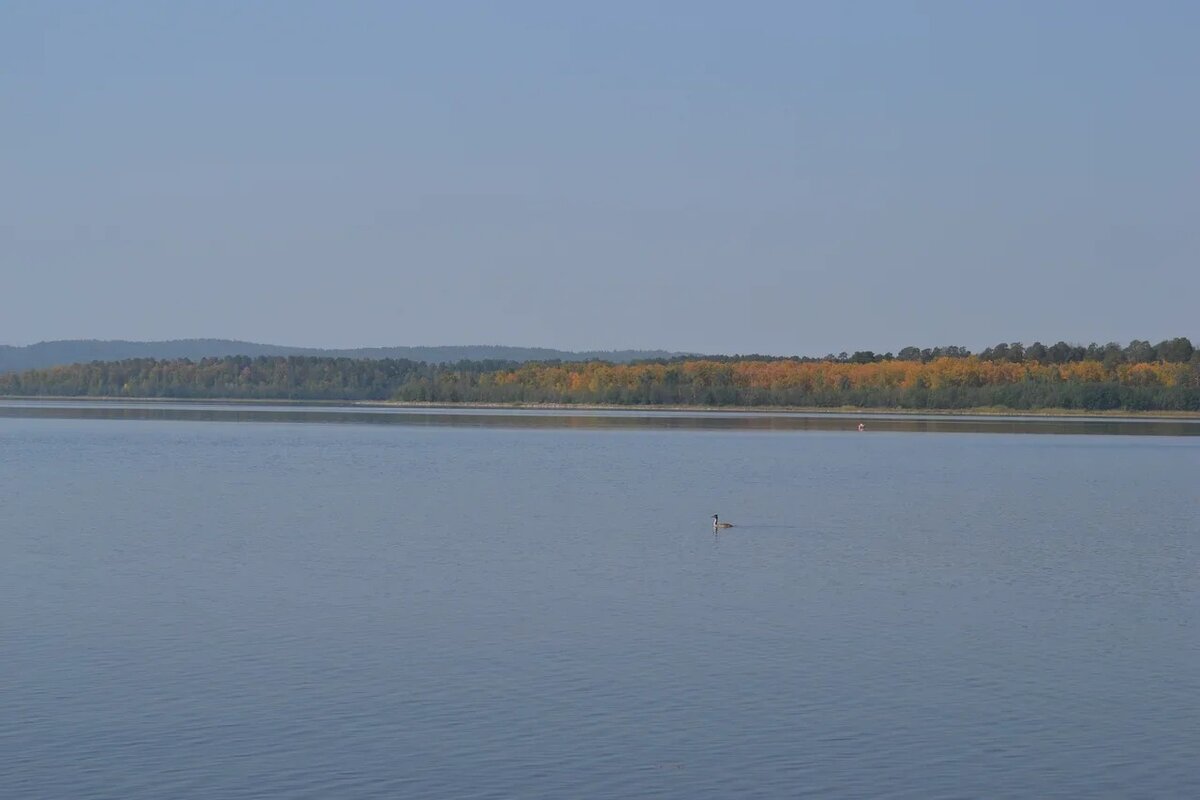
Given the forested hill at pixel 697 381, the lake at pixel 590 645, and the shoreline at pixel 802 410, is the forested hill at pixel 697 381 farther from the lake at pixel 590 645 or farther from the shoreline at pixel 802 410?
the lake at pixel 590 645

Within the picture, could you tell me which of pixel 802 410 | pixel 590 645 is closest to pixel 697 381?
pixel 802 410

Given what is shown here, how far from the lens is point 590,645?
12.6 metres

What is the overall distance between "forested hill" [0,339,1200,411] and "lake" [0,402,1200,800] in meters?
76.7

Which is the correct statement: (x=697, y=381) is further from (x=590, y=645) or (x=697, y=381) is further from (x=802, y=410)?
(x=590, y=645)

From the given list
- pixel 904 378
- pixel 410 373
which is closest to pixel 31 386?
pixel 410 373

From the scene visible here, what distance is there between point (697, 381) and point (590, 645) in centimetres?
11023

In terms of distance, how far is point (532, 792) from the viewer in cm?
861

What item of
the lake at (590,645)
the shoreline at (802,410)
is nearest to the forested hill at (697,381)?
the shoreline at (802,410)

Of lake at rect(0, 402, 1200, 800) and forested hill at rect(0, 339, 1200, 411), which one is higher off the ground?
forested hill at rect(0, 339, 1200, 411)

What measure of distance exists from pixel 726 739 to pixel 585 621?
13.5 ft

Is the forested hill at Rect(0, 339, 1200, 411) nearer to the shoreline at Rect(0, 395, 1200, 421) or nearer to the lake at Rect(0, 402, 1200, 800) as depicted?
the shoreline at Rect(0, 395, 1200, 421)

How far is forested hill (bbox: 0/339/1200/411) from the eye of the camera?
102375 millimetres

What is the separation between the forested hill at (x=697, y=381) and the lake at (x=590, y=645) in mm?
76675

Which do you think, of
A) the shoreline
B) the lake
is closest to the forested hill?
the shoreline
